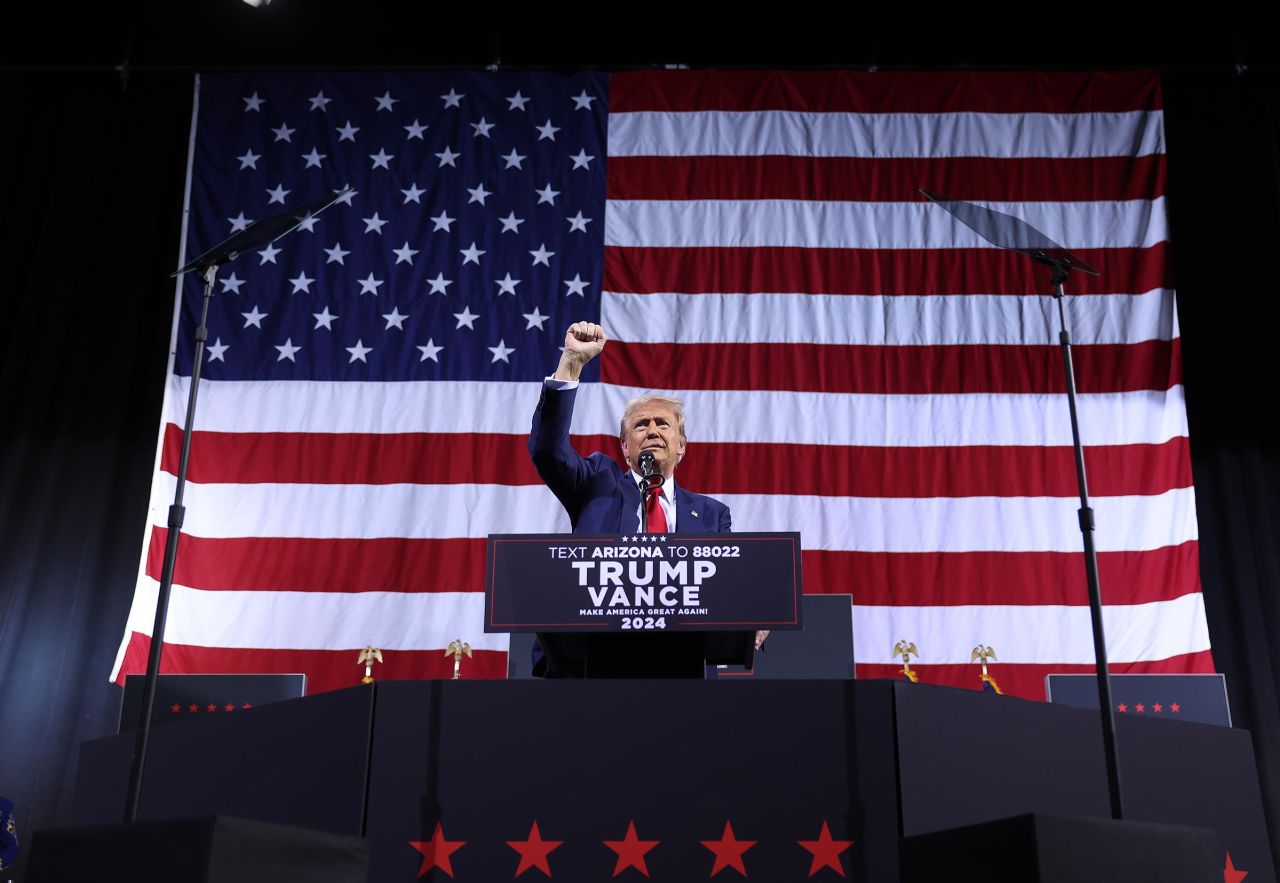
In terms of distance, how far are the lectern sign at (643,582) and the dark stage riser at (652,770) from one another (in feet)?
0.49

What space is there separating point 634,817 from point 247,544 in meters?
4.15

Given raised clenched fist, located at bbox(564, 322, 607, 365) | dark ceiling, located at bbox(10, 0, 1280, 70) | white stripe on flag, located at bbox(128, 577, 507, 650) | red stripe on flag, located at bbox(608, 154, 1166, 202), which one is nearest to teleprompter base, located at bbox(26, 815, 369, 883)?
raised clenched fist, located at bbox(564, 322, 607, 365)

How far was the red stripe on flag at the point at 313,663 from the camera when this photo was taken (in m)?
A: 5.86

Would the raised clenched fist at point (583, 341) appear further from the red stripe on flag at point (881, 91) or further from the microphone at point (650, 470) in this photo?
the red stripe on flag at point (881, 91)

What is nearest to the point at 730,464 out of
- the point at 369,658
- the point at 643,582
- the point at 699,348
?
the point at 699,348

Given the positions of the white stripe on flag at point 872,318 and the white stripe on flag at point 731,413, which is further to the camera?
the white stripe on flag at point 872,318

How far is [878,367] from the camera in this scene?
6.42 m

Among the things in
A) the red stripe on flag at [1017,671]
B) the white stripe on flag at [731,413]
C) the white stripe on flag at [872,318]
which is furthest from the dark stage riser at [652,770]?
the white stripe on flag at [872,318]

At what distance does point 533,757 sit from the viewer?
2.48 meters

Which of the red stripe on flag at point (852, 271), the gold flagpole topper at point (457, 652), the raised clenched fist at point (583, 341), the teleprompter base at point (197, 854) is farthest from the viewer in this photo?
the red stripe on flag at point (852, 271)

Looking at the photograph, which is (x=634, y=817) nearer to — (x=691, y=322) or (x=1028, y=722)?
(x=1028, y=722)

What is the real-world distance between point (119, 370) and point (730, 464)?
3.16 m

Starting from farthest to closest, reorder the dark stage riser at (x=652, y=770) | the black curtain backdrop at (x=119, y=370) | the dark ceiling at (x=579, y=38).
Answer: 1. the dark ceiling at (x=579, y=38)
2. the black curtain backdrop at (x=119, y=370)
3. the dark stage riser at (x=652, y=770)

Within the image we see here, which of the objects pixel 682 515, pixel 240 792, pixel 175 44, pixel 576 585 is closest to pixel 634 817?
pixel 576 585
